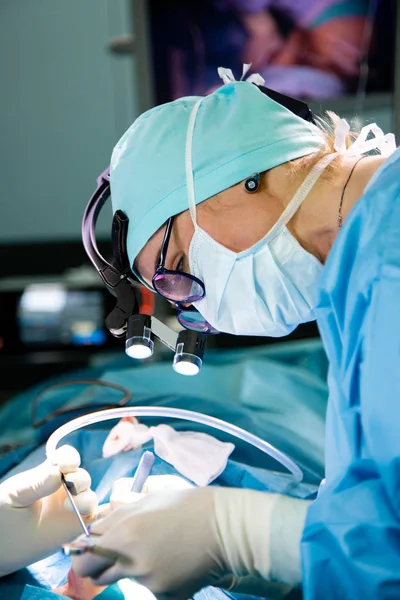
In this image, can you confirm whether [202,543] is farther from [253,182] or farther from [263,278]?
[253,182]

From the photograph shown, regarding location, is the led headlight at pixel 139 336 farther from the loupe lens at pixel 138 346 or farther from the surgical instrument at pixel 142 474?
the surgical instrument at pixel 142 474

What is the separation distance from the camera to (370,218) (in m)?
1.00

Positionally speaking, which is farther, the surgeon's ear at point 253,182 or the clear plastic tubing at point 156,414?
the clear plastic tubing at point 156,414

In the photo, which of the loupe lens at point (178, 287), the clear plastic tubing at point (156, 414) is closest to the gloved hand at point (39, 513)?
the clear plastic tubing at point (156, 414)

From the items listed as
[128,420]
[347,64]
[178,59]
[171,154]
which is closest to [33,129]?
[178,59]

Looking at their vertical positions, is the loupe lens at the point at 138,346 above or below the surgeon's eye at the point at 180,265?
below

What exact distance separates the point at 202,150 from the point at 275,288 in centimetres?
28

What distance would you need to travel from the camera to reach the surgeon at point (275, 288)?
0.88 meters

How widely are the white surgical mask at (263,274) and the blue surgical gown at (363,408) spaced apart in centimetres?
15

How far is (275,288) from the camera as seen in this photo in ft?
4.00

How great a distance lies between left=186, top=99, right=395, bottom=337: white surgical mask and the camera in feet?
3.90

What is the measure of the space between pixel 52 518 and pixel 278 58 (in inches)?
95.9

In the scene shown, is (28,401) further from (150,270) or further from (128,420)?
(150,270)

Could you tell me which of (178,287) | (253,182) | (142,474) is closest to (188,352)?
(178,287)
